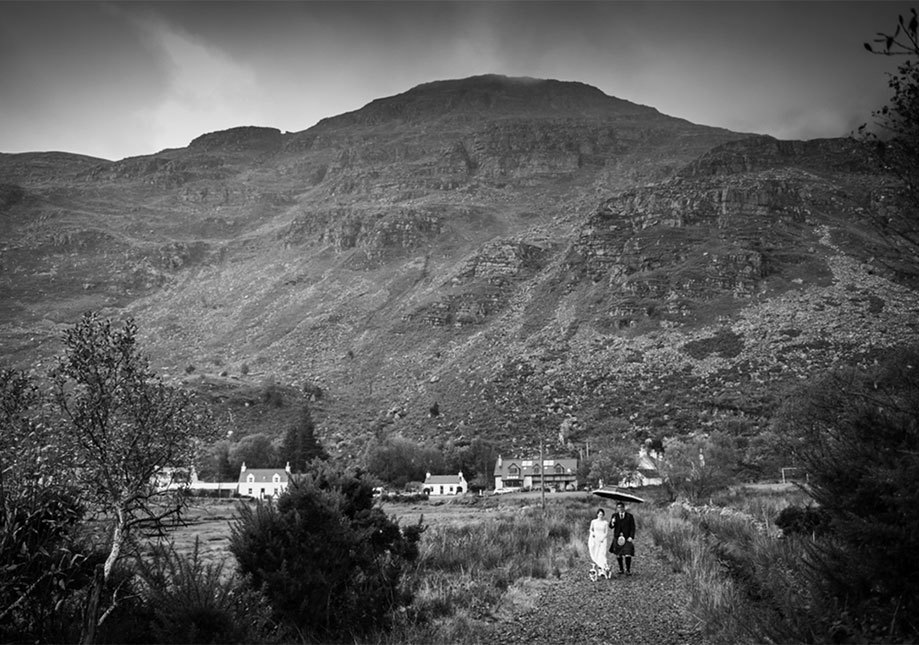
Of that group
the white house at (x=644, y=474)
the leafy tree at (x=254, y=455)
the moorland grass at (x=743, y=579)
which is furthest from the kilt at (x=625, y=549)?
the leafy tree at (x=254, y=455)

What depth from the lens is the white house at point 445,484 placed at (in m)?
69.9

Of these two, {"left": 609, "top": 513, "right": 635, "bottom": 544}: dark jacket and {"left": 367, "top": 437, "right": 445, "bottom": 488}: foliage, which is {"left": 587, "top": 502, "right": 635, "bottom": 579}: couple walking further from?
{"left": 367, "top": 437, "right": 445, "bottom": 488}: foliage

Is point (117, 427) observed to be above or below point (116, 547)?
above

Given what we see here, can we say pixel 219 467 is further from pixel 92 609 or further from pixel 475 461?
pixel 92 609

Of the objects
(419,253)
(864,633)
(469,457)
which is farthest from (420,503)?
(419,253)

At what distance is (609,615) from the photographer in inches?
394

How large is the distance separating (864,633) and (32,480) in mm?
8626

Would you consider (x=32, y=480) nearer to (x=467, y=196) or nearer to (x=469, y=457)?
(x=469, y=457)

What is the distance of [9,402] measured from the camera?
831 centimetres

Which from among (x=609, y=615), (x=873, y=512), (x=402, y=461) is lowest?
(x=402, y=461)

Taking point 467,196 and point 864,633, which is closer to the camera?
point 864,633

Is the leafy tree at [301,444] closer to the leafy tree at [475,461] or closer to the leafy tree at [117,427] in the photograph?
the leafy tree at [475,461]

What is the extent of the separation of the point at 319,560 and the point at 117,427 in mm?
3488

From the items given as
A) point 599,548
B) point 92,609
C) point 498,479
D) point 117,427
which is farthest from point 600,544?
point 498,479
